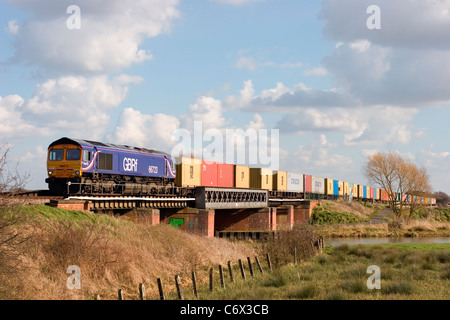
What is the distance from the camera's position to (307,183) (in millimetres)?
77188

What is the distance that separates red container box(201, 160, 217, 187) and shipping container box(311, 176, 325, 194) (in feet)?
108

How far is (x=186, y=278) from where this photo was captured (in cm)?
2061

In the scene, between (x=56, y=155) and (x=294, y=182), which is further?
(x=294, y=182)

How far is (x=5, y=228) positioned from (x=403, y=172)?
192 ft

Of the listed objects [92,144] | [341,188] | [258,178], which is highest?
[92,144]

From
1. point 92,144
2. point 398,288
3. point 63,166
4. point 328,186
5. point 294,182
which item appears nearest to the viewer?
point 398,288

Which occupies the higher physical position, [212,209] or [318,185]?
[318,185]

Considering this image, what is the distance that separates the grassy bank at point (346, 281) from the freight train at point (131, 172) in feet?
48.8

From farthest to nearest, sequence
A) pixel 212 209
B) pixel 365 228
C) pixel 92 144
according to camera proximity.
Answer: pixel 365 228 → pixel 212 209 → pixel 92 144

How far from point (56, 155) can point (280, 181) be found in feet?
127

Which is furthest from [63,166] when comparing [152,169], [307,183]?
[307,183]

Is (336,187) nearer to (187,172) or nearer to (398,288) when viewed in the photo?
(187,172)
